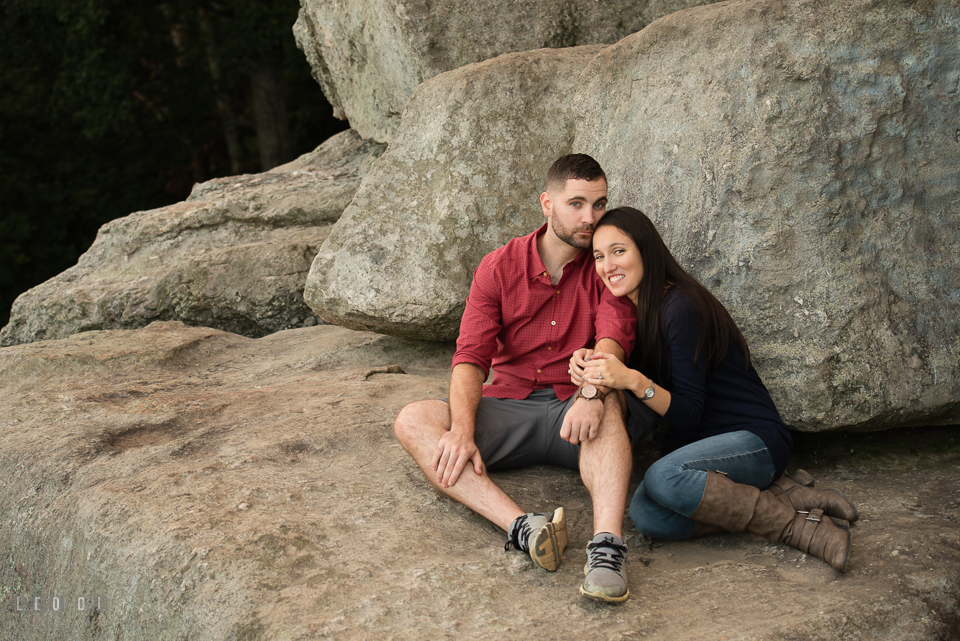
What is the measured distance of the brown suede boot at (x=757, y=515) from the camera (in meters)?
2.45

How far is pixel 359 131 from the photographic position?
6.84 meters

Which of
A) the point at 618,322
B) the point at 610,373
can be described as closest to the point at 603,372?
the point at 610,373

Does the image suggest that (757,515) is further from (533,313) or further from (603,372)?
(533,313)

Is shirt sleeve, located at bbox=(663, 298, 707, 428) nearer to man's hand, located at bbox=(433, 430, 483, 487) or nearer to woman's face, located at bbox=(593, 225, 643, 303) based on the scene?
woman's face, located at bbox=(593, 225, 643, 303)

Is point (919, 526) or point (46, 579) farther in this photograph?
point (46, 579)

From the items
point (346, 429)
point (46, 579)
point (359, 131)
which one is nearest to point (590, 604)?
point (346, 429)

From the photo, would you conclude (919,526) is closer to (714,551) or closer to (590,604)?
(714,551)

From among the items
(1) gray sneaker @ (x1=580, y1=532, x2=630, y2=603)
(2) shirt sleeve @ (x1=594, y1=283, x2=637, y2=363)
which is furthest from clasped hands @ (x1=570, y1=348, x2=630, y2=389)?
(1) gray sneaker @ (x1=580, y1=532, x2=630, y2=603)

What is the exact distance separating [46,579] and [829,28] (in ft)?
10.8

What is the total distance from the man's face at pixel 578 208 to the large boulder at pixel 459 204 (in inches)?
47.8

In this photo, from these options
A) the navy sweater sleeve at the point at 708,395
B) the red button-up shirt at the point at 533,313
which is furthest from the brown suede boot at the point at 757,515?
the red button-up shirt at the point at 533,313

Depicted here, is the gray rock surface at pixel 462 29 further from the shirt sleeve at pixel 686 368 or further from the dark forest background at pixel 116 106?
the dark forest background at pixel 116 106

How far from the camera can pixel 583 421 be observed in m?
2.55

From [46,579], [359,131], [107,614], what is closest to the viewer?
[107,614]
